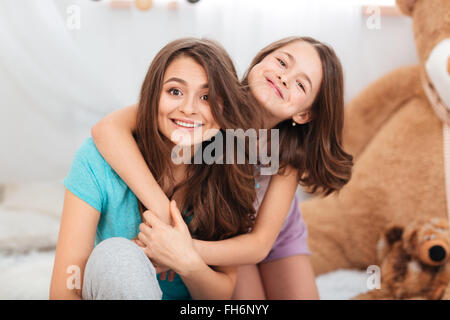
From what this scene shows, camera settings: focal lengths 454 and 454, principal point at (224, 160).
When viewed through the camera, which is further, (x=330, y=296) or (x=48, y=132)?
(x=48, y=132)

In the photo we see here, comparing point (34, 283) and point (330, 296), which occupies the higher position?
point (34, 283)

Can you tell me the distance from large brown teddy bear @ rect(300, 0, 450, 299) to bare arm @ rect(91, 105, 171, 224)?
2.27 feet

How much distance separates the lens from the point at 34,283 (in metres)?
1.09

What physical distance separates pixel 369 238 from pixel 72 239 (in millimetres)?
931

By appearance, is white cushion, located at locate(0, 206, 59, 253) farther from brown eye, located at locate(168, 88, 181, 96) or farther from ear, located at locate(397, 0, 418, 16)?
ear, located at locate(397, 0, 418, 16)

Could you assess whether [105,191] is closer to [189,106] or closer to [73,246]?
[73,246]

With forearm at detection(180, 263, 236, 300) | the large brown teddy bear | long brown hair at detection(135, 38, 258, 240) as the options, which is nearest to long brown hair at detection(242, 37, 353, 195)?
long brown hair at detection(135, 38, 258, 240)

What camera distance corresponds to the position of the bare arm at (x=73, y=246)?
29.3 inches

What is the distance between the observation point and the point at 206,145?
33.0 inches

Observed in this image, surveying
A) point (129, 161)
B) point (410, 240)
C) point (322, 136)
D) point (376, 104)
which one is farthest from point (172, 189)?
point (376, 104)

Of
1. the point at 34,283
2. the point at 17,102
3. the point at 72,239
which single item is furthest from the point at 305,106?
the point at 17,102

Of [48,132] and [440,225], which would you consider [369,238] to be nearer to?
[440,225]

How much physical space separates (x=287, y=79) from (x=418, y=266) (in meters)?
0.68

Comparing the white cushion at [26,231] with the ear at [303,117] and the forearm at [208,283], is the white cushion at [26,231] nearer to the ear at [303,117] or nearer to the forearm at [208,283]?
the forearm at [208,283]
